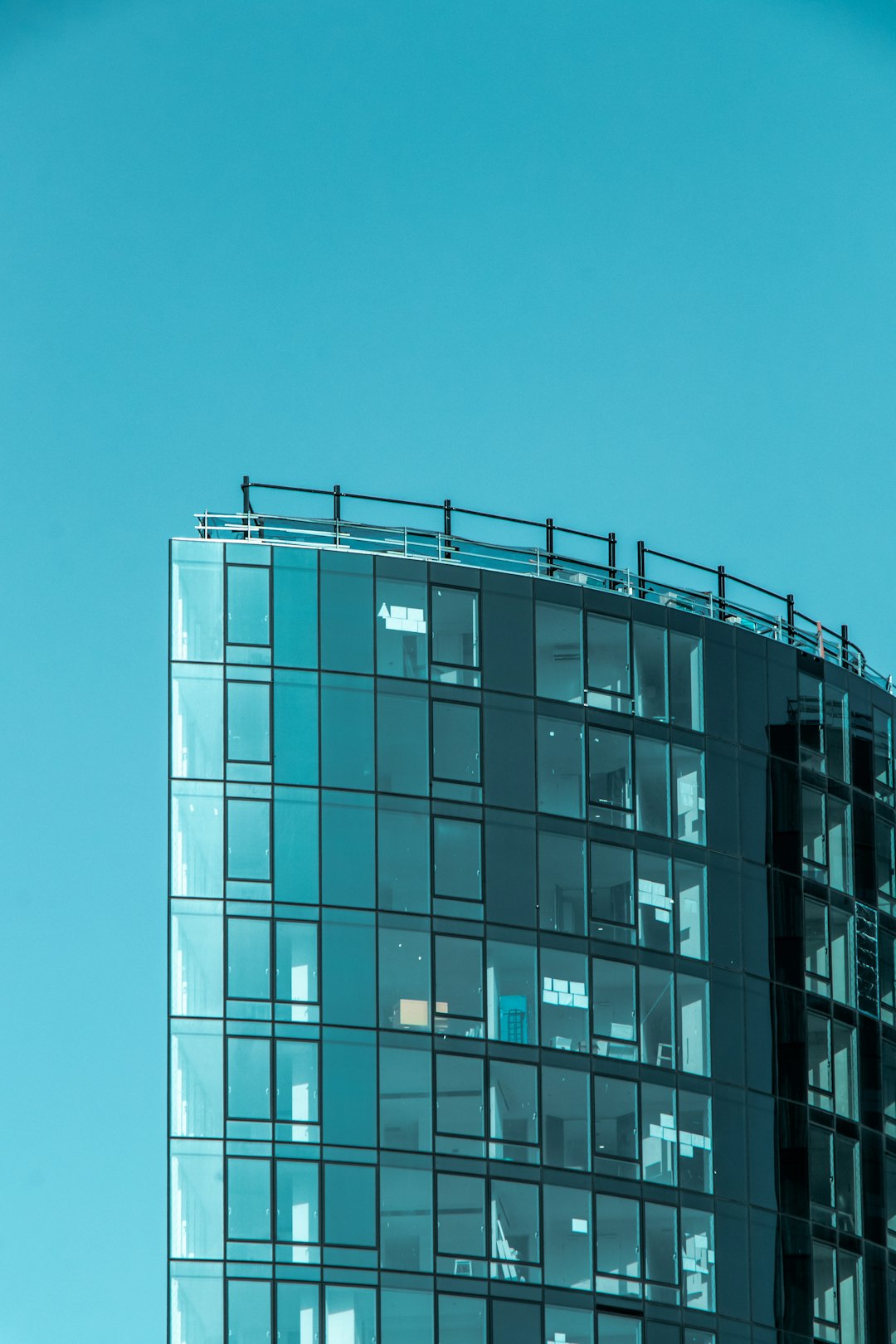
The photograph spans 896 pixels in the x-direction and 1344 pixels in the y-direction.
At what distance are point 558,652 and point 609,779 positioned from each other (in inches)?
141

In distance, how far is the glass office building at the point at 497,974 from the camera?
62938mm

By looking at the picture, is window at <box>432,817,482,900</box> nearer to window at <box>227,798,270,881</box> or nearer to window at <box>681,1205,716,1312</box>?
window at <box>227,798,270,881</box>

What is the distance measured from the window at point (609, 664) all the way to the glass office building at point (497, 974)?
129mm

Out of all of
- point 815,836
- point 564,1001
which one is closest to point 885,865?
point 815,836

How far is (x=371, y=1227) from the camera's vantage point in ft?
205

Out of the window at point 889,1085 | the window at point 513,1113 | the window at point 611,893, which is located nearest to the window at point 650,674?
the window at point 611,893

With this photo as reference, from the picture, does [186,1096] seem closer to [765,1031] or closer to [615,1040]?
[615,1040]

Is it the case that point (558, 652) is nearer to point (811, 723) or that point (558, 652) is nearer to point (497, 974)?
point (811, 723)

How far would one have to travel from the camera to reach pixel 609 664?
6931cm

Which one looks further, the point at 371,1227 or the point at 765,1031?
the point at 765,1031

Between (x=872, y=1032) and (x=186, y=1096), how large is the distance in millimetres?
20144

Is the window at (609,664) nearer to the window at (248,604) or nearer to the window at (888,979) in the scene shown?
the window at (248,604)

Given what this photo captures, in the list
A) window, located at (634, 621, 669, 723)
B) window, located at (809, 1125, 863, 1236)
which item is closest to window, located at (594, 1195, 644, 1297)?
window, located at (809, 1125, 863, 1236)

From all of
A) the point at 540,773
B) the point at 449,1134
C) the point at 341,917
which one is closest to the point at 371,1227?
the point at 449,1134
